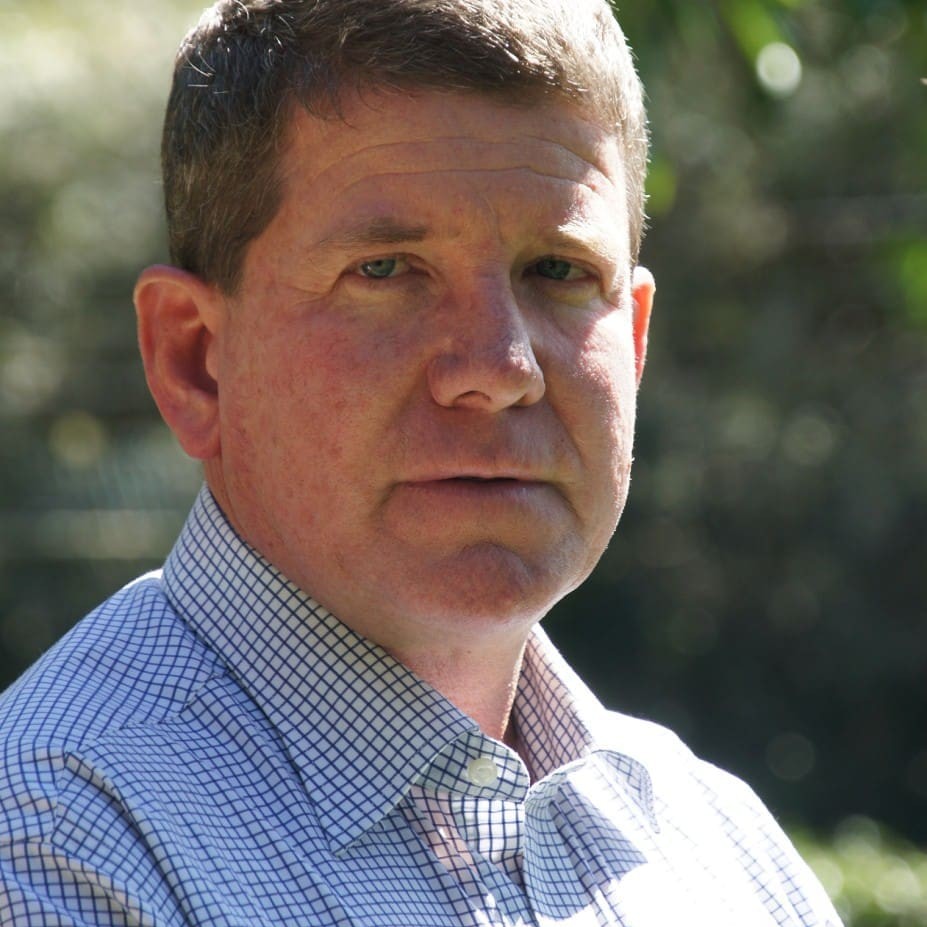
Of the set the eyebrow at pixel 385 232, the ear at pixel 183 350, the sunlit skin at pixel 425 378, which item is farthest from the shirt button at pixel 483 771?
the eyebrow at pixel 385 232

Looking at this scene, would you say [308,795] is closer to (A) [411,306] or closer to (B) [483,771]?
(B) [483,771]

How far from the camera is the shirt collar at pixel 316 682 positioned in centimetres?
197

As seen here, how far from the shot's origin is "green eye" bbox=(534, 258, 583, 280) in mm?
2176

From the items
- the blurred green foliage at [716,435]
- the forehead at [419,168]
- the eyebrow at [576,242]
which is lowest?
the blurred green foliage at [716,435]

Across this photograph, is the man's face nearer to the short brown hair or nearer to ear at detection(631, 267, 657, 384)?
the short brown hair

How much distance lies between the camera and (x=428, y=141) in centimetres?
207

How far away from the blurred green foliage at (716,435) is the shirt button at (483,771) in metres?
7.76

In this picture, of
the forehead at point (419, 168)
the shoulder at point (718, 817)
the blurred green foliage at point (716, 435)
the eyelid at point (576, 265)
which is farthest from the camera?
the blurred green foliage at point (716, 435)

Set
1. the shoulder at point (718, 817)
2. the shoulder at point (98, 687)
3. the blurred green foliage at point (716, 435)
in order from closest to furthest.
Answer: the shoulder at point (98, 687)
the shoulder at point (718, 817)
the blurred green foliage at point (716, 435)

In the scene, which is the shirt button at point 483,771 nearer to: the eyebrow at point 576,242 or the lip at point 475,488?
the lip at point 475,488

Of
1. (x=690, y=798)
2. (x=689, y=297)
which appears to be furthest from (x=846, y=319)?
(x=690, y=798)

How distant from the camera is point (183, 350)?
7.51ft

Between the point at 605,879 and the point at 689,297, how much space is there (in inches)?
370

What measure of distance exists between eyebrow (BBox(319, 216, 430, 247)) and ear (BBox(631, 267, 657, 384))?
566 mm
